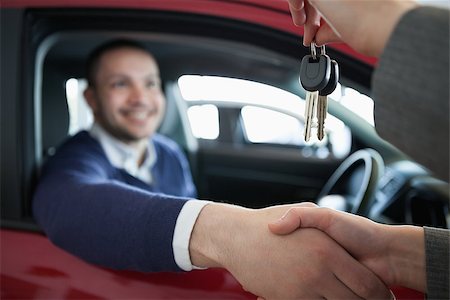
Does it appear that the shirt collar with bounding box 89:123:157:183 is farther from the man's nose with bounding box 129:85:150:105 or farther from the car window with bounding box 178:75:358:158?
the car window with bounding box 178:75:358:158

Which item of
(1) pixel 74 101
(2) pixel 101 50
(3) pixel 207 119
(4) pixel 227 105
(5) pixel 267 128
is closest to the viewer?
(2) pixel 101 50

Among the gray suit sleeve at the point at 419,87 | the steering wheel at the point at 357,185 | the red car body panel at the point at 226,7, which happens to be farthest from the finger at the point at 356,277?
the steering wheel at the point at 357,185

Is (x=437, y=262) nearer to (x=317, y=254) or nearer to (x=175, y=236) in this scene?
(x=317, y=254)

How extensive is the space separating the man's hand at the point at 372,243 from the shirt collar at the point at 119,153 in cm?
100

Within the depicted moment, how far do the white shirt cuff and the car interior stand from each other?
1.31ft

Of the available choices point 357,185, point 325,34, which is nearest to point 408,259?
point 325,34

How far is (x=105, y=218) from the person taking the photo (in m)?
1.12

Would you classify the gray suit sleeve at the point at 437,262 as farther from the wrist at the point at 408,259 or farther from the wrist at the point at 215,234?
the wrist at the point at 215,234

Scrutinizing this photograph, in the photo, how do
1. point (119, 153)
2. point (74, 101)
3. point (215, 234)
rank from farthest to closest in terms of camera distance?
point (74, 101), point (119, 153), point (215, 234)

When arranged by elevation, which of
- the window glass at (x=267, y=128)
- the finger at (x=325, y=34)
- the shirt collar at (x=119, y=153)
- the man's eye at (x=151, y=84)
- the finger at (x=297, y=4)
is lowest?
the window glass at (x=267, y=128)

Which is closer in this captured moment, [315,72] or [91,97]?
[315,72]

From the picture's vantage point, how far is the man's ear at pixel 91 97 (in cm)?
210

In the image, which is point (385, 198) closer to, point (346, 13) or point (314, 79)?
point (314, 79)

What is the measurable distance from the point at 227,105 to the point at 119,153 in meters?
2.23
